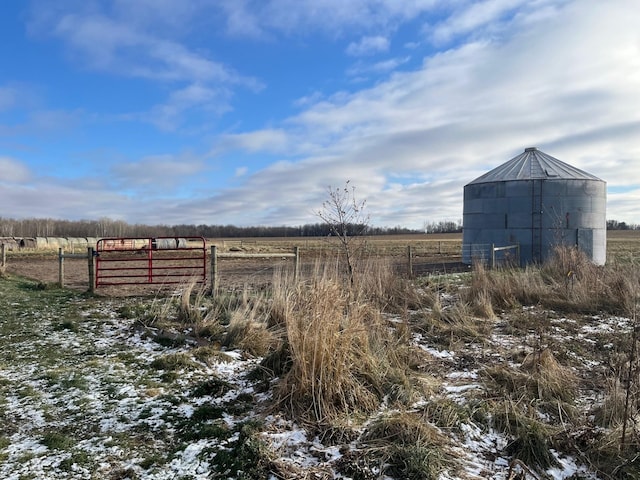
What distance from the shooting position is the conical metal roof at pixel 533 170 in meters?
18.4

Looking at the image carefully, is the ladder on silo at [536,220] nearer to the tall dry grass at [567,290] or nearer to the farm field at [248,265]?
the farm field at [248,265]

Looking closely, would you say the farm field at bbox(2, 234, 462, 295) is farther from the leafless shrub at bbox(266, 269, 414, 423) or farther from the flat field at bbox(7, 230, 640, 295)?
the leafless shrub at bbox(266, 269, 414, 423)

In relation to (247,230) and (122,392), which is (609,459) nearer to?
(122,392)

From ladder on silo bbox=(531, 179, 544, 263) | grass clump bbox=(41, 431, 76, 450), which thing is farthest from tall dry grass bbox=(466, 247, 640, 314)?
ladder on silo bbox=(531, 179, 544, 263)

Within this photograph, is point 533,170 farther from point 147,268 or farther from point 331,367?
point 331,367

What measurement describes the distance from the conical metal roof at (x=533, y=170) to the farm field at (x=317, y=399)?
13.1 metres

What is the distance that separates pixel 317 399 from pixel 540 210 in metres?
17.0

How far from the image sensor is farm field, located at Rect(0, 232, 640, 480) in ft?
10.1

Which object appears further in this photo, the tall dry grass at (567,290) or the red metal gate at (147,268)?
the red metal gate at (147,268)

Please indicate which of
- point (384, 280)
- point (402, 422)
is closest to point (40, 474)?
point (402, 422)

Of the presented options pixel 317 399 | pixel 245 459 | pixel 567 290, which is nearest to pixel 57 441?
pixel 245 459

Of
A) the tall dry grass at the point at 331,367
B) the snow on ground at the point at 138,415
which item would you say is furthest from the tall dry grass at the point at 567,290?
the tall dry grass at the point at 331,367

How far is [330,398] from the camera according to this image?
376cm

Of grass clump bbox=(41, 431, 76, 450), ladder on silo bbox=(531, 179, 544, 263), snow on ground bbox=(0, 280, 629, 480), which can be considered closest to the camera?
snow on ground bbox=(0, 280, 629, 480)
